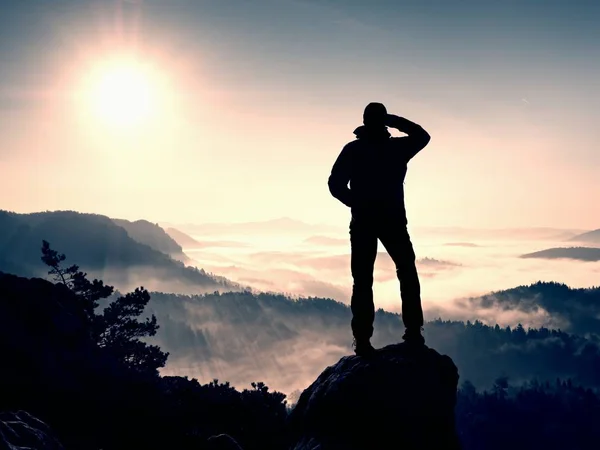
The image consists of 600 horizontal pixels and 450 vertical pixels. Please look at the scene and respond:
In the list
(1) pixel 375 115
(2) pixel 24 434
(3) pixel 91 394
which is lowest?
(3) pixel 91 394

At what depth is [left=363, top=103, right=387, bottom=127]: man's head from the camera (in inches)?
368

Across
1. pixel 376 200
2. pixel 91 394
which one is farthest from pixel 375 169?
pixel 91 394

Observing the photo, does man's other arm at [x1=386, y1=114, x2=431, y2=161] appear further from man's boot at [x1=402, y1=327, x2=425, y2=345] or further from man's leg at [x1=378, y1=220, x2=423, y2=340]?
man's boot at [x1=402, y1=327, x2=425, y2=345]

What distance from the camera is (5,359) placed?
76.5 feet

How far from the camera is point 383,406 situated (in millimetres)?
8500

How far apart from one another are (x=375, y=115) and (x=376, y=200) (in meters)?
1.66

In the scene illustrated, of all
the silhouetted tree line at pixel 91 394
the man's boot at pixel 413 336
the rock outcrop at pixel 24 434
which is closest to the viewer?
the rock outcrop at pixel 24 434

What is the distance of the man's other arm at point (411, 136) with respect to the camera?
9523mm

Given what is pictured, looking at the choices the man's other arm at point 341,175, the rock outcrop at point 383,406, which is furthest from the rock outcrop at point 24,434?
the man's other arm at point 341,175

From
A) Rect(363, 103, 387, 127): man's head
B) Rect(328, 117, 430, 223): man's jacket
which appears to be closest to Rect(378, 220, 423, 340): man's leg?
Rect(328, 117, 430, 223): man's jacket

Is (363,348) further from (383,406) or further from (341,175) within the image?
(341,175)

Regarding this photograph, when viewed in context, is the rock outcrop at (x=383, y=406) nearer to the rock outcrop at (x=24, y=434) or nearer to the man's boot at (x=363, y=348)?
the man's boot at (x=363, y=348)

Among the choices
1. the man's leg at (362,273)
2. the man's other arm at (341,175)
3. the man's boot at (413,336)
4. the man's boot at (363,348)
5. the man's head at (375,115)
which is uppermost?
the man's head at (375,115)

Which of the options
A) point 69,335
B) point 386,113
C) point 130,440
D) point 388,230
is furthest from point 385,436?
point 69,335
